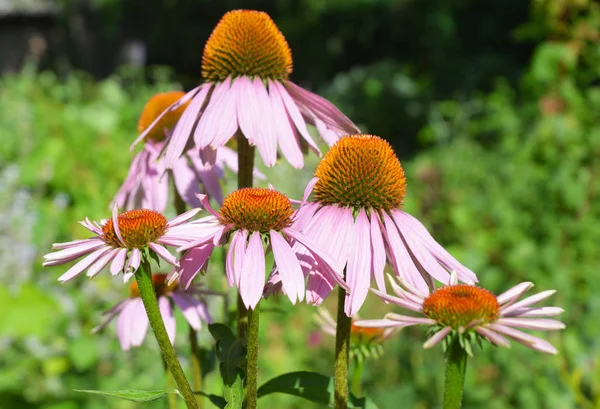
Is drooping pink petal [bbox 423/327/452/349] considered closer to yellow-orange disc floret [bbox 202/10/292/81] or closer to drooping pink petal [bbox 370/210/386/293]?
drooping pink petal [bbox 370/210/386/293]

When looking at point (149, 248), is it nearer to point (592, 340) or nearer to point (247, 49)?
point (247, 49)

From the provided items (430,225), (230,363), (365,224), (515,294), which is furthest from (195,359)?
(430,225)

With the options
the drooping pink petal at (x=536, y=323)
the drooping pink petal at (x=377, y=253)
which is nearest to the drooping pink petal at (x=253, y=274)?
the drooping pink petal at (x=377, y=253)

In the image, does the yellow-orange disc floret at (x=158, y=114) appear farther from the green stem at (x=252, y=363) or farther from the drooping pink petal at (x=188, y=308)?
the green stem at (x=252, y=363)

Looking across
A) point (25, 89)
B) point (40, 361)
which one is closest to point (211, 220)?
point (40, 361)

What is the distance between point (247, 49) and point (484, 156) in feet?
12.8

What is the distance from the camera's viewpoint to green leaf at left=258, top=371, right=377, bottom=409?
672 mm

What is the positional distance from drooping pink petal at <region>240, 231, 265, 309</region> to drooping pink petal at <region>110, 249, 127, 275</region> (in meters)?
0.11

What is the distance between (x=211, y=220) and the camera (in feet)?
2.19

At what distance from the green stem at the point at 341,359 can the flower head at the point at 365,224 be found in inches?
1.2

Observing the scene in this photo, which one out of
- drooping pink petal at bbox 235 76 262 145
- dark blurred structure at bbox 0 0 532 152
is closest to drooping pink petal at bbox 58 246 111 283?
drooping pink petal at bbox 235 76 262 145

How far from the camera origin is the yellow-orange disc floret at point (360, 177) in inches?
26.9

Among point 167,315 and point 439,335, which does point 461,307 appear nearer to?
point 439,335

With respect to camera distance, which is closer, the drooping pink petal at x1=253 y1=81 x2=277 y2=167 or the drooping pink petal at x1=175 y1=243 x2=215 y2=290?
the drooping pink petal at x1=175 y1=243 x2=215 y2=290
